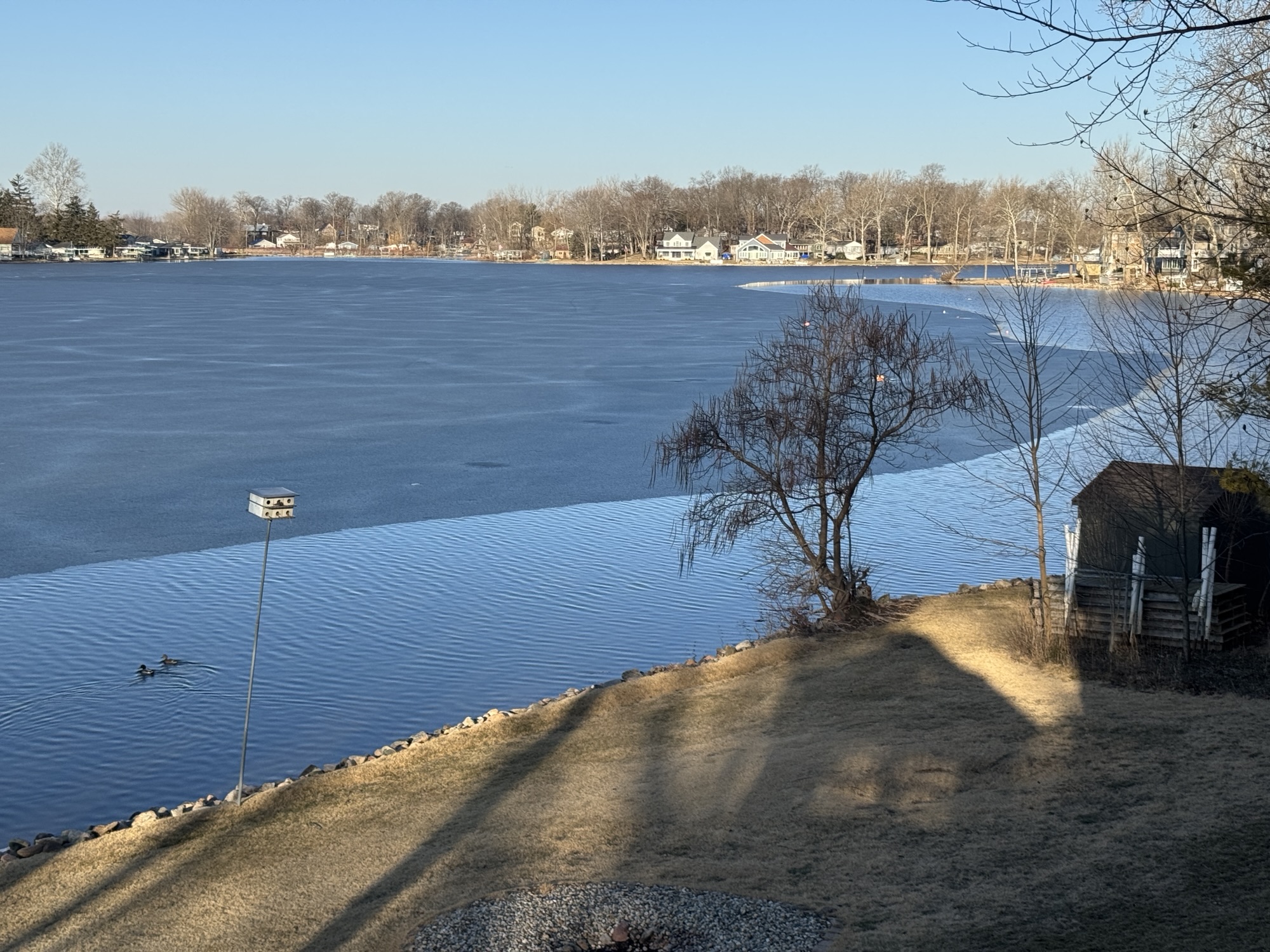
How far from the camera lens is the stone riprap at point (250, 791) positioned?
12.7 meters

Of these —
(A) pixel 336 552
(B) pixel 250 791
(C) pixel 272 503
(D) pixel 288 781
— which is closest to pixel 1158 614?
(D) pixel 288 781

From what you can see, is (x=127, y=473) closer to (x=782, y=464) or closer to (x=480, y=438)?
(x=480, y=438)

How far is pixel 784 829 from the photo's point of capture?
38.7 feet

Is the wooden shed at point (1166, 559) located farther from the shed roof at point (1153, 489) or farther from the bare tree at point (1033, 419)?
the bare tree at point (1033, 419)

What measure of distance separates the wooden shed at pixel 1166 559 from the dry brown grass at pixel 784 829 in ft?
5.54

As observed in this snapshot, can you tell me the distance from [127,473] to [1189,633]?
22.1m

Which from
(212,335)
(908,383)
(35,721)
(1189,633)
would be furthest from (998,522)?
(212,335)

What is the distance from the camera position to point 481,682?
17.8 m

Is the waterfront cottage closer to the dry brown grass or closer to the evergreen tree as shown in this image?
the evergreen tree

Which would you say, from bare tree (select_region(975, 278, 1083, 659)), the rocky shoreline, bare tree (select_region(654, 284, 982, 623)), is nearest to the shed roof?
bare tree (select_region(975, 278, 1083, 659))

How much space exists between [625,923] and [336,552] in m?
15.3

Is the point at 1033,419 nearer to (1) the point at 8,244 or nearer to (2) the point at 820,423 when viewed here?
(2) the point at 820,423

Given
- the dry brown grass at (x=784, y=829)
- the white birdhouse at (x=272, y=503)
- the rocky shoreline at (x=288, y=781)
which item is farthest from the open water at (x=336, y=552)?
the white birdhouse at (x=272, y=503)

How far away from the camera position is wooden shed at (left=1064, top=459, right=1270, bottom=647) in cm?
1717
